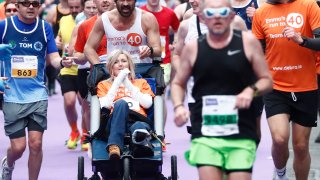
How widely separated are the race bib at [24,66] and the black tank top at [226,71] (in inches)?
123

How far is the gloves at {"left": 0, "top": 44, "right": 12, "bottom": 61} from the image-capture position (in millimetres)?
11037

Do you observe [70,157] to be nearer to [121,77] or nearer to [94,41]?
[94,41]

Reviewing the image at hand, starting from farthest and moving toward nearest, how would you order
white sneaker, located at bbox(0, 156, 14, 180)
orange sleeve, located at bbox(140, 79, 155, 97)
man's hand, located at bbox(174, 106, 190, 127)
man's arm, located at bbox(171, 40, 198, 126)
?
white sneaker, located at bbox(0, 156, 14, 180) → orange sleeve, located at bbox(140, 79, 155, 97) → man's arm, located at bbox(171, 40, 198, 126) → man's hand, located at bbox(174, 106, 190, 127)

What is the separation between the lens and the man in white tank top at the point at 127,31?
1147 cm

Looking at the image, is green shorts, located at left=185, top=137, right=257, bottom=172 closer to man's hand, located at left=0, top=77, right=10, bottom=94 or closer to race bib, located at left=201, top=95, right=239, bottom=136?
race bib, located at left=201, top=95, right=239, bottom=136

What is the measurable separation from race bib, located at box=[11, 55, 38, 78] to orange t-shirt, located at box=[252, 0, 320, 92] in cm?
220

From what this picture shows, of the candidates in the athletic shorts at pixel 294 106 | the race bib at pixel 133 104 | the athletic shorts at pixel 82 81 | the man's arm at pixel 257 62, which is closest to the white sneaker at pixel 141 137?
the race bib at pixel 133 104

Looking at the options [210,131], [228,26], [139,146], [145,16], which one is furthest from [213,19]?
[145,16]

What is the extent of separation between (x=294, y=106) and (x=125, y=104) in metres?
1.59

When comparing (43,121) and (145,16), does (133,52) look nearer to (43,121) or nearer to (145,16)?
(145,16)

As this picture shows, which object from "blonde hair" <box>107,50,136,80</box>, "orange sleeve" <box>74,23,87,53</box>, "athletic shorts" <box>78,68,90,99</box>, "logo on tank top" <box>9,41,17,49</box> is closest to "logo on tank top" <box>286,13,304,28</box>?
"blonde hair" <box>107,50,136,80</box>

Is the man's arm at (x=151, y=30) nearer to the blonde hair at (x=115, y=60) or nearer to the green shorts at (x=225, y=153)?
the blonde hair at (x=115, y=60)

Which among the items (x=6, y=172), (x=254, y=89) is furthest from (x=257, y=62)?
(x=6, y=172)

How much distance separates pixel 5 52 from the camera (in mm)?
11133
